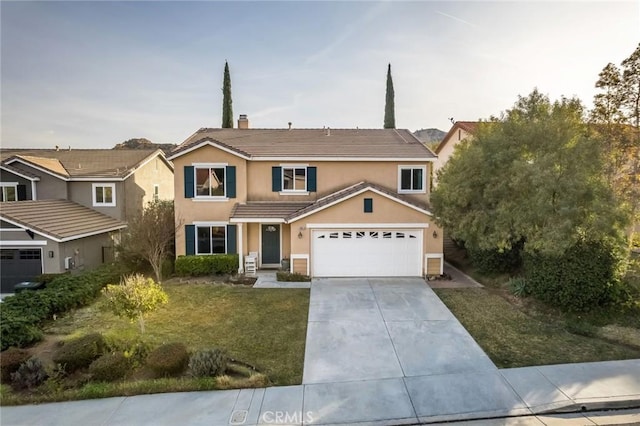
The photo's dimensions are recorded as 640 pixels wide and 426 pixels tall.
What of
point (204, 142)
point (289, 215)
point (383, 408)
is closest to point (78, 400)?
point (383, 408)

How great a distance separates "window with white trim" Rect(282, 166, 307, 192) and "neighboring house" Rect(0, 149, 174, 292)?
25.2ft

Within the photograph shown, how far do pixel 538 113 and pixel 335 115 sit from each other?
16014 millimetres

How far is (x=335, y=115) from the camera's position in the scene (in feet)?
88.4

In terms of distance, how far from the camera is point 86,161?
24188mm

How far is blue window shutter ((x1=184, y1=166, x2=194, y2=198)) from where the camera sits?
701 inches

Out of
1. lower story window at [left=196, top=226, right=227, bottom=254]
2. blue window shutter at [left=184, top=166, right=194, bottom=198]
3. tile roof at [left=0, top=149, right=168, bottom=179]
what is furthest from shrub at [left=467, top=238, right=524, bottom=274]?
tile roof at [left=0, top=149, right=168, bottom=179]

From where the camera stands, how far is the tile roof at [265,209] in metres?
17.1

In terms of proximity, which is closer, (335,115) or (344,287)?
(344,287)

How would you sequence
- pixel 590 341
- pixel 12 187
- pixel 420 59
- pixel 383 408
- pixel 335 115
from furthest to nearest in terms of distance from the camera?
pixel 335 115
pixel 12 187
pixel 420 59
pixel 590 341
pixel 383 408

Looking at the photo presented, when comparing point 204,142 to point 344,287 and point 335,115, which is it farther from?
point 335,115

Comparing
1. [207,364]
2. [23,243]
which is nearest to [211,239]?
[23,243]

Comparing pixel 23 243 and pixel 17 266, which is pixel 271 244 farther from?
pixel 17 266

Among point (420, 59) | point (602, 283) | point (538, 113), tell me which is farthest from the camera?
point (420, 59)

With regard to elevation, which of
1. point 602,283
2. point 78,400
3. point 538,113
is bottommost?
point 78,400
